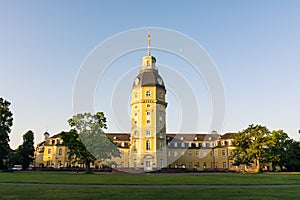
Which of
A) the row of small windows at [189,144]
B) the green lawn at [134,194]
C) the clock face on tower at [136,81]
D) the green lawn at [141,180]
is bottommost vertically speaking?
the green lawn at [141,180]

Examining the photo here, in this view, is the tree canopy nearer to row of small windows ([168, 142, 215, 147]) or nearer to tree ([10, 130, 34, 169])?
row of small windows ([168, 142, 215, 147])

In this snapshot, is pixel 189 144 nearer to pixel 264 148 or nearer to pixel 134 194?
pixel 264 148

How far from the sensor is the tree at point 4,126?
47084 mm

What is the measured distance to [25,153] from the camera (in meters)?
71.1

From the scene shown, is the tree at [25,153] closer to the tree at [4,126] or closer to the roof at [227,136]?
the tree at [4,126]

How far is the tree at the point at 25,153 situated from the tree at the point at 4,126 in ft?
64.7

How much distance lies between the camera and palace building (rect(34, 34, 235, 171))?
60.0 meters

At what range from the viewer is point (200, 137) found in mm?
84812

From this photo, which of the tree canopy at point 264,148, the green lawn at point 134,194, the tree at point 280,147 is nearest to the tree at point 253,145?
the tree canopy at point 264,148

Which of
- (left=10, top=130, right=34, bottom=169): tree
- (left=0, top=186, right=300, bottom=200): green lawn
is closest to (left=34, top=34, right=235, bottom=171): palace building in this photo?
(left=10, top=130, right=34, bottom=169): tree

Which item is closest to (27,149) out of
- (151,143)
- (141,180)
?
(151,143)

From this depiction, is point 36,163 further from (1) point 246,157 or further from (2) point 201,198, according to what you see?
(2) point 201,198

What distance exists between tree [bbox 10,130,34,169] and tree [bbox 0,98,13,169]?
19719 millimetres

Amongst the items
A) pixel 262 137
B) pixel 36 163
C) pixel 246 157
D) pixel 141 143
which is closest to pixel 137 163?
pixel 141 143
